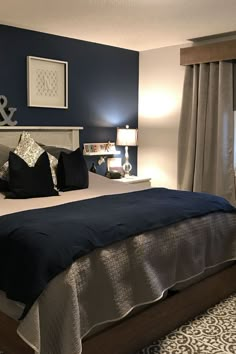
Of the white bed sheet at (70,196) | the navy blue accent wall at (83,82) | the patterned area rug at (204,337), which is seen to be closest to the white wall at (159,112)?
the navy blue accent wall at (83,82)

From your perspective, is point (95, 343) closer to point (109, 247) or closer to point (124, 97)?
point (109, 247)

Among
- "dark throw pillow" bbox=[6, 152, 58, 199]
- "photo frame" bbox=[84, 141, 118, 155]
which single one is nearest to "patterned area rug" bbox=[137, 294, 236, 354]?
"dark throw pillow" bbox=[6, 152, 58, 199]

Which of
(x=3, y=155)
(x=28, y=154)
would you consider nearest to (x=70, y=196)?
(x=28, y=154)

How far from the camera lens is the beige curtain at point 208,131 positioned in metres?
4.38

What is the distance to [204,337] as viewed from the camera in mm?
2469

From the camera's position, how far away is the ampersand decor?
154 inches

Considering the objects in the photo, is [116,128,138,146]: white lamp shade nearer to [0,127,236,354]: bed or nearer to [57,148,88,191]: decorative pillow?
[57,148,88,191]: decorative pillow

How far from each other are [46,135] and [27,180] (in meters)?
1.18

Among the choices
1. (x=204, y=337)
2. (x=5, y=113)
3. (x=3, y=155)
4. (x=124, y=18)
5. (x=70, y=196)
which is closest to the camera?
(x=204, y=337)

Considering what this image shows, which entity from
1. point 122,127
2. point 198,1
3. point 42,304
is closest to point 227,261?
point 42,304

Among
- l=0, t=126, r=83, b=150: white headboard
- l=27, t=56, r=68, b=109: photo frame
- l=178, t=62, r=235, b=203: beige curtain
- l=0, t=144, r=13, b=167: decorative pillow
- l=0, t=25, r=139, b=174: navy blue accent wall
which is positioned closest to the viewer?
l=0, t=144, r=13, b=167: decorative pillow

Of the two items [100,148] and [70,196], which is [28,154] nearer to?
[70,196]

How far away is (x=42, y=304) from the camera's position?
1.83m

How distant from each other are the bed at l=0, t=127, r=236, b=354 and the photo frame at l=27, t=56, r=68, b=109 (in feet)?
5.09
